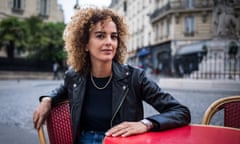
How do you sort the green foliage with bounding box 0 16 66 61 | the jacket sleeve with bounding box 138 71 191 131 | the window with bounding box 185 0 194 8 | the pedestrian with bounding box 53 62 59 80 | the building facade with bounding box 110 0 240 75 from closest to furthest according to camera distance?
the jacket sleeve with bounding box 138 71 191 131 → the pedestrian with bounding box 53 62 59 80 → the green foliage with bounding box 0 16 66 61 → the building facade with bounding box 110 0 240 75 → the window with bounding box 185 0 194 8

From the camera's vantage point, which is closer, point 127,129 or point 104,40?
point 127,129

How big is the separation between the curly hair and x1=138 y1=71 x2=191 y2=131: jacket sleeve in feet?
1.42

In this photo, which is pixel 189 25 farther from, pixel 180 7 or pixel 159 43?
pixel 159 43

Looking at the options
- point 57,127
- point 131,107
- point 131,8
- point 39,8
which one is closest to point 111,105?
point 131,107

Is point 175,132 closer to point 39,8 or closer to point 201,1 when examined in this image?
point 201,1

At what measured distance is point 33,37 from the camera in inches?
1155

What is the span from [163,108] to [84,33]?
2.67ft

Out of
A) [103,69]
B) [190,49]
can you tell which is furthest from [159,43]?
[103,69]

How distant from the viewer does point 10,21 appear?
27422 mm

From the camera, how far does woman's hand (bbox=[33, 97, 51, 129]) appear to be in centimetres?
181

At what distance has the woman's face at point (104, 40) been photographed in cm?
195

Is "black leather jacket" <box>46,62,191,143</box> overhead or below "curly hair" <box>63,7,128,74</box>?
below

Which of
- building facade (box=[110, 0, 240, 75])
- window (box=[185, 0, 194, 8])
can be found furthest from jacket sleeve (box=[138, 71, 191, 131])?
window (box=[185, 0, 194, 8])

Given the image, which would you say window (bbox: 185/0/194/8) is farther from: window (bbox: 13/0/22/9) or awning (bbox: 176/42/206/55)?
window (bbox: 13/0/22/9)
